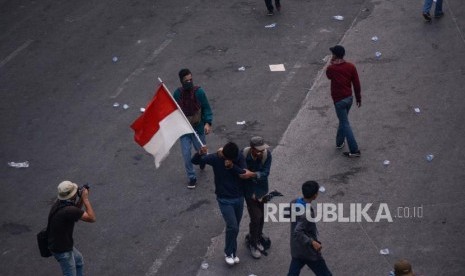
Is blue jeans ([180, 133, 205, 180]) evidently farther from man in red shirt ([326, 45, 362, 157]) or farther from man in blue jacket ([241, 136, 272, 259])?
man in red shirt ([326, 45, 362, 157])

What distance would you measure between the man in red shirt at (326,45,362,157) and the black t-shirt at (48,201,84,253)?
4536mm

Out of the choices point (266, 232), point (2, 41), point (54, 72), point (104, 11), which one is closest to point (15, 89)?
point (54, 72)

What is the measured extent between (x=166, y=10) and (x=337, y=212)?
344 inches

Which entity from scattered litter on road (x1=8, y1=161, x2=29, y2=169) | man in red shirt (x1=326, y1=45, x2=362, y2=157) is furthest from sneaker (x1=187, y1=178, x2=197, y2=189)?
scattered litter on road (x1=8, y1=161, x2=29, y2=169)

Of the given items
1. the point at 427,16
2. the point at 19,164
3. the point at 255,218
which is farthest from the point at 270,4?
the point at 255,218

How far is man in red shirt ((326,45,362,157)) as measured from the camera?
1114 cm

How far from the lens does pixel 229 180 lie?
8977mm

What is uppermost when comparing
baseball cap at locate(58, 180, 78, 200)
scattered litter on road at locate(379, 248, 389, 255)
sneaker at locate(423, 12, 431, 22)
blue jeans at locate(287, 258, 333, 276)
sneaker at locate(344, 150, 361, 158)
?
baseball cap at locate(58, 180, 78, 200)

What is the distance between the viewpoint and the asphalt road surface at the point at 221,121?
9.94 metres

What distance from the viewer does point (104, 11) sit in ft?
59.0

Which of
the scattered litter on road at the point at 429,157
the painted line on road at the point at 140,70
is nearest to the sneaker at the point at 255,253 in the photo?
the scattered litter on road at the point at 429,157

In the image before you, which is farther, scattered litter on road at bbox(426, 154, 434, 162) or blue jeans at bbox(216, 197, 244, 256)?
scattered litter on road at bbox(426, 154, 434, 162)

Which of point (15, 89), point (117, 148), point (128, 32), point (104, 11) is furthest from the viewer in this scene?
point (104, 11)

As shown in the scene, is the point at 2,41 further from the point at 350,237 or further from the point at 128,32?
the point at 350,237
